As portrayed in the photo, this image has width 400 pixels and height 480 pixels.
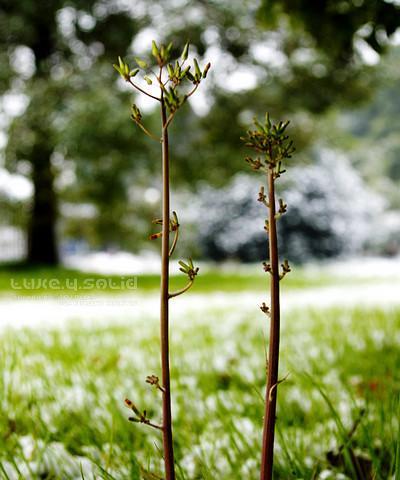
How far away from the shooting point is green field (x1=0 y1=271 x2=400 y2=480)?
3.22 feet

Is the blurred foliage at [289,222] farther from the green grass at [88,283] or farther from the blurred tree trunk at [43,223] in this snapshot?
the blurred tree trunk at [43,223]

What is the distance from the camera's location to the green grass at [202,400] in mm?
986

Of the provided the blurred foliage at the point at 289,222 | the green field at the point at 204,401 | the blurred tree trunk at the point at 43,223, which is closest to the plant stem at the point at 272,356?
the green field at the point at 204,401

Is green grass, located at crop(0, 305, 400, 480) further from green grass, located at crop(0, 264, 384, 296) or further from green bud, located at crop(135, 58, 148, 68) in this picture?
green grass, located at crop(0, 264, 384, 296)

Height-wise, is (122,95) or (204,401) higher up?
(122,95)

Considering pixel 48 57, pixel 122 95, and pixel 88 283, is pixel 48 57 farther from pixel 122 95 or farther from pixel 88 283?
pixel 88 283

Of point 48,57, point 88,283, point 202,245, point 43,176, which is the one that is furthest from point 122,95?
point 202,245

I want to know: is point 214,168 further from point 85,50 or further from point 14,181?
point 14,181

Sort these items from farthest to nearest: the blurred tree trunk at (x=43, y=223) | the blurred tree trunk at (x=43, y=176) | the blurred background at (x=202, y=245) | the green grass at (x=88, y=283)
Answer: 1. the blurred tree trunk at (x=43, y=223)
2. the blurred tree trunk at (x=43, y=176)
3. the green grass at (x=88, y=283)
4. the blurred background at (x=202, y=245)

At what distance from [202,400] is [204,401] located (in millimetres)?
16

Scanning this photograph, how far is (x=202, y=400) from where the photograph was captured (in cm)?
152

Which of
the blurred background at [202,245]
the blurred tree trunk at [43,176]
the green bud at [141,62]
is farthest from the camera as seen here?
the blurred tree trunk at [43,176]

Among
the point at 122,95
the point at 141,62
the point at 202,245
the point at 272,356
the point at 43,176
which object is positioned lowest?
the point at 272,356

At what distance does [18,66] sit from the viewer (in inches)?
380
